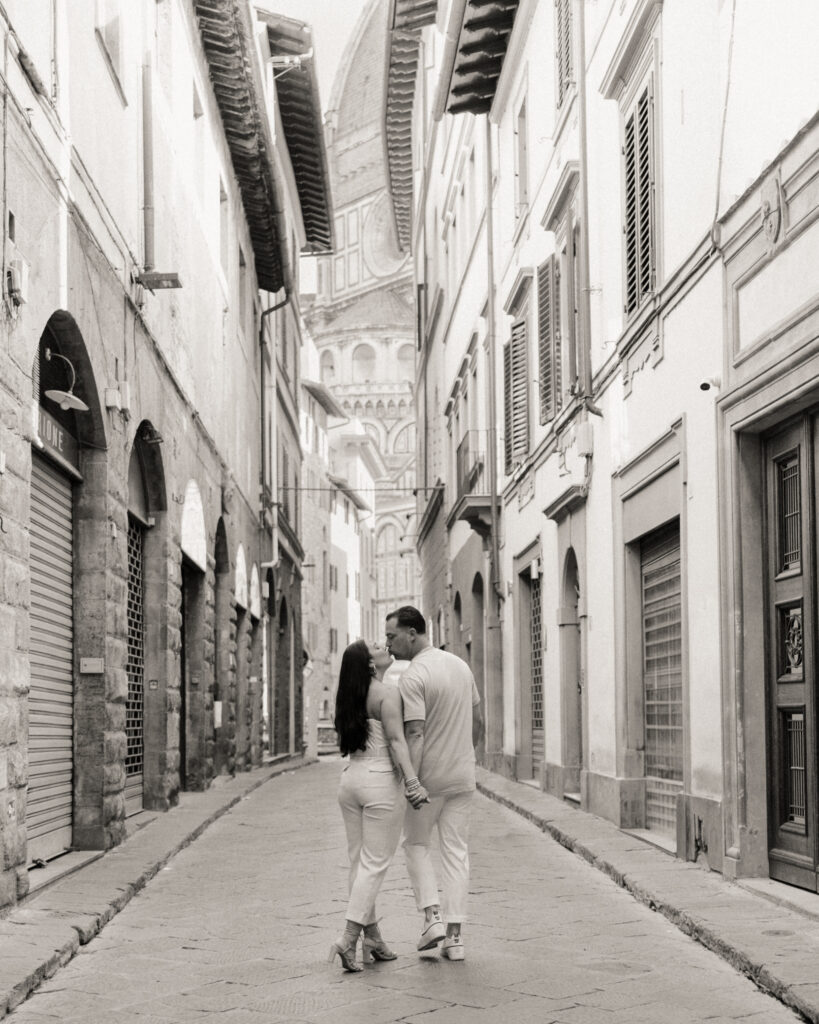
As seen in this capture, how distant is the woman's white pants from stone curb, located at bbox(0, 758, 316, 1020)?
1.38 m

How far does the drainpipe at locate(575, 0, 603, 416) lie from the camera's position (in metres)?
14.6

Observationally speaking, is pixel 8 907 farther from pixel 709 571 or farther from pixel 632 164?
pixel 632 164

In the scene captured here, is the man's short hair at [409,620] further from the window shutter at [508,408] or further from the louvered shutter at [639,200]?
the window shutter at [508,408]

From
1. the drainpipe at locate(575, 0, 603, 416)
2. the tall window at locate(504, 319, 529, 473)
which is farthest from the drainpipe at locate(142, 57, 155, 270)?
the tall window at locate(504, 319, 529, 473)

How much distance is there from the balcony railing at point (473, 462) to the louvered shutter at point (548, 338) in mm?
5607

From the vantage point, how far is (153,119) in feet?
49.0

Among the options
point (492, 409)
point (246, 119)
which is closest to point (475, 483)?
point (492, 409)

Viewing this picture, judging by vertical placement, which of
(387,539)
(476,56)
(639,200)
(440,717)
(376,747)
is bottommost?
(376,747)

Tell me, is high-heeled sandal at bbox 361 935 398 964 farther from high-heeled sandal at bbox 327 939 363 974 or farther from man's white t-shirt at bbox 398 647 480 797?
man's white t-shirt at bbox 398 647 480 797

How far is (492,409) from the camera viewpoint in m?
23.0

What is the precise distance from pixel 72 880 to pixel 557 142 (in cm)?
992

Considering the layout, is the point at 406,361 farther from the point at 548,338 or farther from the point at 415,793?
the point at 415,793

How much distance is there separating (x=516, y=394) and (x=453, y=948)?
13615mm

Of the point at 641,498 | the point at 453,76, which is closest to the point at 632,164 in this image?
the point at 641,498
